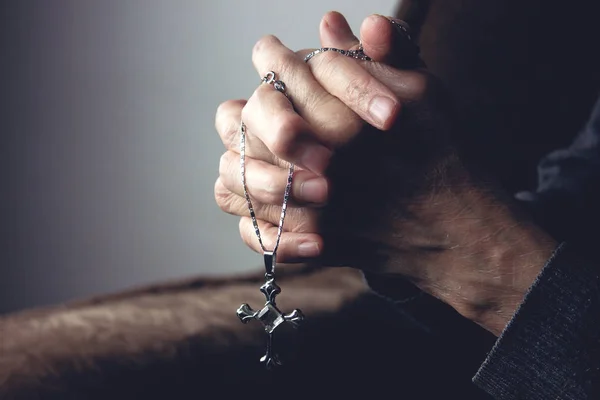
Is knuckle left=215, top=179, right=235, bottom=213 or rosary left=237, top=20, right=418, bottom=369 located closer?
rosary left=237, top=20, right=418, bottom=369

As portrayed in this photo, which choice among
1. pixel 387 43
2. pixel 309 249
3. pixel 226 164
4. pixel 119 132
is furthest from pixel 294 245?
pixel 119 132

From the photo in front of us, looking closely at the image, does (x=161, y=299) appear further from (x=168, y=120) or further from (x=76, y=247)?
(x=76, y=247)

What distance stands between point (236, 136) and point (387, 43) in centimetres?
20

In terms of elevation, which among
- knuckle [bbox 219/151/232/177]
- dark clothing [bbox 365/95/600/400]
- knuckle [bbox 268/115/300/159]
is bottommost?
dark clothing [bbox 365/95/600/400]

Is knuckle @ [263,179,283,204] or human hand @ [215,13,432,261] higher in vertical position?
human hand @ [215,13,432,261]

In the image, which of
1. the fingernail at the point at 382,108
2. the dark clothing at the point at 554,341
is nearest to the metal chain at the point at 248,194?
the fingernail at the point at 382,108

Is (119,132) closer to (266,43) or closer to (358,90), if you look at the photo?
(266,43)

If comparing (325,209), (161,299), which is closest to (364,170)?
(325,209)

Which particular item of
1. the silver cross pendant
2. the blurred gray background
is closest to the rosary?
the silver cross pendant

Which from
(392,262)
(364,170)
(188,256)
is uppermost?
(364,170)

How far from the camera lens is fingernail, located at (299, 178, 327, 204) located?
0.61m

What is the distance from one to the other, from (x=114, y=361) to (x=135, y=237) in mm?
1306

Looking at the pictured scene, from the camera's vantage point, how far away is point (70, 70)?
1.77 m

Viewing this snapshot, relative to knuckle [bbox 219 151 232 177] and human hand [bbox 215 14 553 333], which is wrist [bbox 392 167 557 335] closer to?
human hand [bbox 215 14 553 333]
